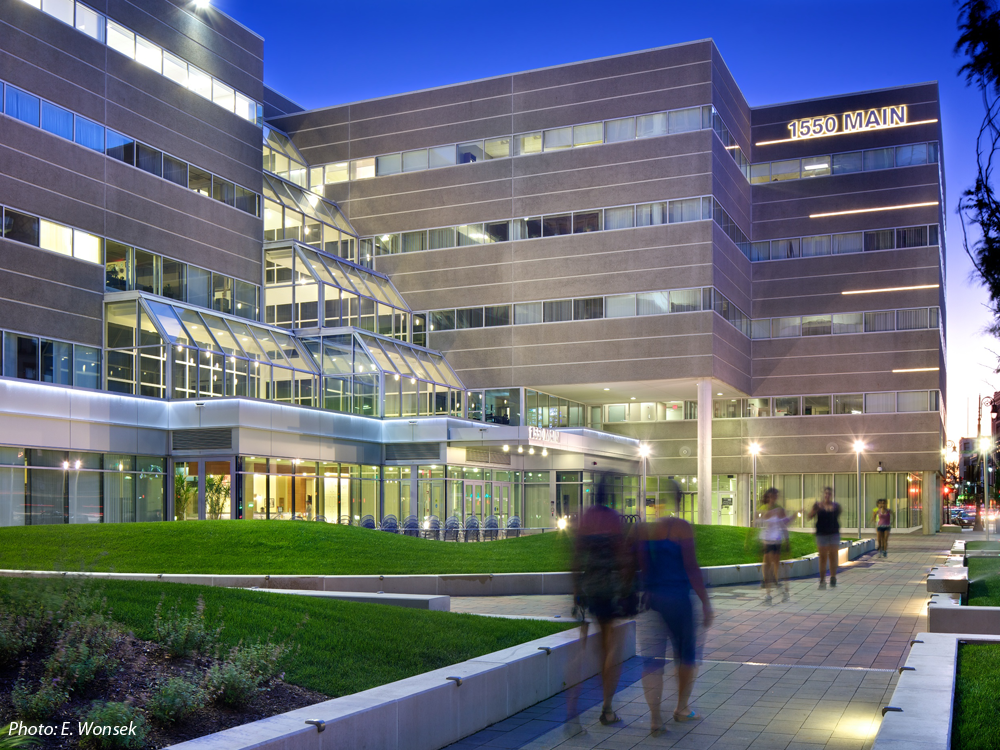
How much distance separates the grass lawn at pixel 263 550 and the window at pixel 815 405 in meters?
34.7

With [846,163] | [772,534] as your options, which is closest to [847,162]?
[846,163]

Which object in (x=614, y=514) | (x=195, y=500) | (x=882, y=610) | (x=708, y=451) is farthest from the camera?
(x=708, y=451)

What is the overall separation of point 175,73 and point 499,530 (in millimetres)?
23070

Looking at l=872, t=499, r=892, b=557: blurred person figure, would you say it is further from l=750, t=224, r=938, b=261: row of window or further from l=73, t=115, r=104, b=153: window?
l=73, t=115, r=104, b=153: window

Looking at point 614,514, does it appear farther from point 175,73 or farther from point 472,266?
point 472,266

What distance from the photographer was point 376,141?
5650cm

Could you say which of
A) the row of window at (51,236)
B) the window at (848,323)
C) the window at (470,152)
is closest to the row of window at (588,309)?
the window at (848,323)

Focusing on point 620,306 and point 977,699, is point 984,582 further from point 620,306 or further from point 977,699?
point 620,306

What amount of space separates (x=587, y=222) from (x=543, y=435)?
41.9 ft

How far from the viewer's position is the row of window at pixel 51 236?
3319 cm

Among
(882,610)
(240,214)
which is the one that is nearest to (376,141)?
(240,214)

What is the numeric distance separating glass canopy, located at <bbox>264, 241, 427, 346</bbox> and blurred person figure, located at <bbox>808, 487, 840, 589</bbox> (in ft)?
97.3

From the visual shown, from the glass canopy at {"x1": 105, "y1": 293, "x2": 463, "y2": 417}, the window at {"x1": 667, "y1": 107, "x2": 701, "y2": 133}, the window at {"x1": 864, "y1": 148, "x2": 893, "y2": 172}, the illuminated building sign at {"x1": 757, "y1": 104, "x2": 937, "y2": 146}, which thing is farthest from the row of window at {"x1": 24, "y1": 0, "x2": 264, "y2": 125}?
the window at {"x1": 864, "y1": 148, "x2": 893, "y2": 172}

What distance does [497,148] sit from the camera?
5356 centimetres
